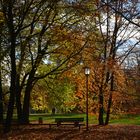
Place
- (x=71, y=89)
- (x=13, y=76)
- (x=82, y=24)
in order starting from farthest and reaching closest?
1. (x=71, y=89)
2. (x=82, y=24)
3. (x=13, y=76)

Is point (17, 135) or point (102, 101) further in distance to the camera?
point (102, 101)

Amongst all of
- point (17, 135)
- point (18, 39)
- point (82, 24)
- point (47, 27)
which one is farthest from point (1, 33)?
point (17, 135)

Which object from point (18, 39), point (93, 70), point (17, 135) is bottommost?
point (17, 135)

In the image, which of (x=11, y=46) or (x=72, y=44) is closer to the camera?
(x=11, y=46)

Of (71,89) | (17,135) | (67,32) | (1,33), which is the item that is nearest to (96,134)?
(17,135)

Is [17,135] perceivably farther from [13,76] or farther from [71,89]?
[71,89]

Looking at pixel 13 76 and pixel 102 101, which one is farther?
pixel 102 101

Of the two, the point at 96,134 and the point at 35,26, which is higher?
the point at 35,26

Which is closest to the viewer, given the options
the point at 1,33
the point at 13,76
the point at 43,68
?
the point at 13,76

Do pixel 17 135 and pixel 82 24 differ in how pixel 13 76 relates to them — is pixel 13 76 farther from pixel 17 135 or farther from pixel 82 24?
pixel 82 24

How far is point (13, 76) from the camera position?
2405cm

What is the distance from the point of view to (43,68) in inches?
1448

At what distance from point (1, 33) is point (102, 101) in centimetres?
933

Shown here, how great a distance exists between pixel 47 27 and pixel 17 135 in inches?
439
